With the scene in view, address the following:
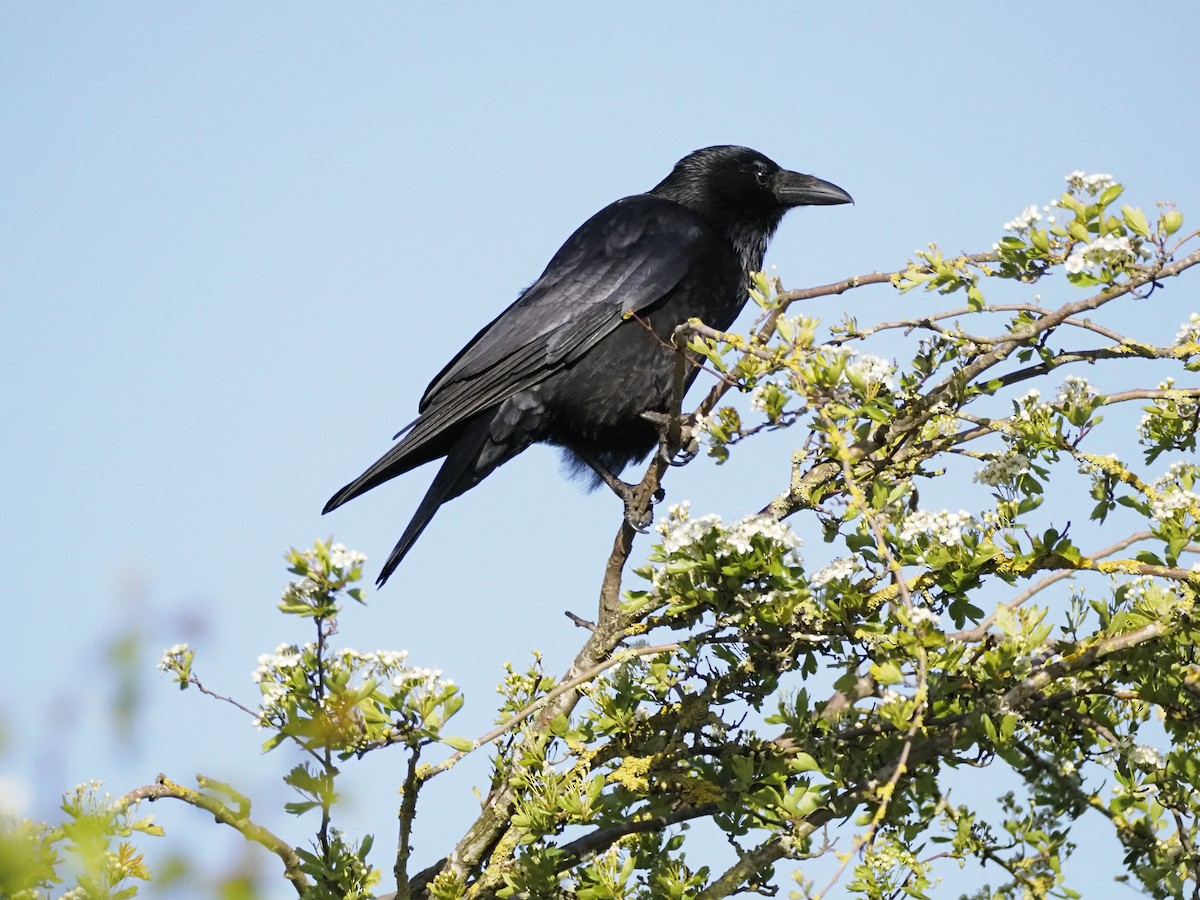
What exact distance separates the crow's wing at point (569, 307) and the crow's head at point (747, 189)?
53 cm

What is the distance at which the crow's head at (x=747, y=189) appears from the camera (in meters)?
7.31

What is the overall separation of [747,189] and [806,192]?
1.11 ft

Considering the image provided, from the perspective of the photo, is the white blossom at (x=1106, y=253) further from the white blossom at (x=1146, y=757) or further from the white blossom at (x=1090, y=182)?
the white blossom at (x=1146, y=757)

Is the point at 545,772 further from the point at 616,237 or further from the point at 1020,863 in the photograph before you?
the point at 616,237

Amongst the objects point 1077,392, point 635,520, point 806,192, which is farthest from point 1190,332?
point 806,192

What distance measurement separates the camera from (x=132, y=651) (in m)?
1.14

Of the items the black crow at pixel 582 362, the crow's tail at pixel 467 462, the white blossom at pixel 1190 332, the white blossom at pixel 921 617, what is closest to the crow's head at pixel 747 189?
the black crow at pixel 582 362

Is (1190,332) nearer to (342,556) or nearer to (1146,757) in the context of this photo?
(1146,757)

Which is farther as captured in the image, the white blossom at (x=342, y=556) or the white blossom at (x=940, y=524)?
the white blossom at (x=940, y=524)

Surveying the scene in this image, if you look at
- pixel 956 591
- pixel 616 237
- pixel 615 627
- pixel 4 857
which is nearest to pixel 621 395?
pixel 616 237

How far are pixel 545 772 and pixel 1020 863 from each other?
1146mm

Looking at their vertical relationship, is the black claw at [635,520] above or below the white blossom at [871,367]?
above

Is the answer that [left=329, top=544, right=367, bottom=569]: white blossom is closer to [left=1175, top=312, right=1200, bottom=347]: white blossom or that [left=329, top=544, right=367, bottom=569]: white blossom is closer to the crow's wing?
[left=1175, top=312, right=1200, bottom=347]: white blossom

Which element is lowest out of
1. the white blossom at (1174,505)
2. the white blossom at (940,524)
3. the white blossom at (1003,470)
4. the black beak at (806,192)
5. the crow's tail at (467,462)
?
the white blossom at (1174,505)
